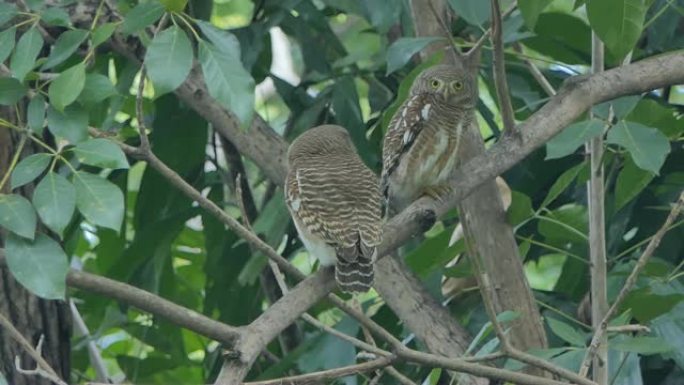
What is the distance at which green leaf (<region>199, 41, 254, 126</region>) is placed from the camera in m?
2.72

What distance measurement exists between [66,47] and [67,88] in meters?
0.28

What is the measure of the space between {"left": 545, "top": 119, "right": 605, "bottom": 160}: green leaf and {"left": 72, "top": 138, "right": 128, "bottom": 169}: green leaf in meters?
1.02

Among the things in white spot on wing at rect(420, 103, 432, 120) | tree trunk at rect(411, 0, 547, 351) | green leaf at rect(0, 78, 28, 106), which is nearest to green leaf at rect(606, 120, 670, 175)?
tree trunk at rect(411, 0, 547, 351)

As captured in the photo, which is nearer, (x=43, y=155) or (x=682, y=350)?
(x=43, y=155)

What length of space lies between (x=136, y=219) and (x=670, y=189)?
194 centimetres

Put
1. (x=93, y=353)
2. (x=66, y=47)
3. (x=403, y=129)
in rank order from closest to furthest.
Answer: (x=66, y=47), (x=403, y=129), (x=93, y=353)

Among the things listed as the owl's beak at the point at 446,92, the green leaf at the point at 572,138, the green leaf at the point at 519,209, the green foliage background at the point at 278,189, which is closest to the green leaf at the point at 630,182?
the green foliage background at the point at 278,189

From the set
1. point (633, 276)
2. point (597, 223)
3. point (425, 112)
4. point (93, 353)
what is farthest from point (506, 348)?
point (93, 353)

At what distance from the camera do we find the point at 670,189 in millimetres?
4395

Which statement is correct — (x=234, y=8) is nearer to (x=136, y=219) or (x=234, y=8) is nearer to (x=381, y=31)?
(x=136, y=219)

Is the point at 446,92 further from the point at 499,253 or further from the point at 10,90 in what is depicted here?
the point at 10,90

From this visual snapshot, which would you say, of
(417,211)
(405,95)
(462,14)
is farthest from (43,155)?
(405,95)

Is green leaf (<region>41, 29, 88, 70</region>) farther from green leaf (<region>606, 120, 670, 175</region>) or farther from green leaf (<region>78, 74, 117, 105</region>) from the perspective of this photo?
green leaf (<region>606, 120, 670, 175</region>)

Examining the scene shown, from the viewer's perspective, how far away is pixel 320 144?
390 centimetres
